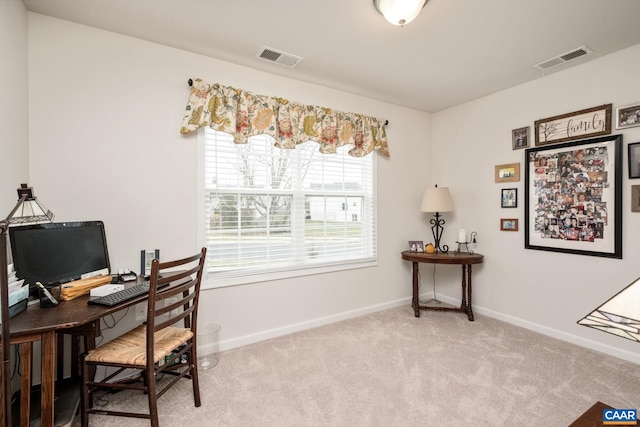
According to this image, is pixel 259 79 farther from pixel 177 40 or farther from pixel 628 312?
pixel 628 312

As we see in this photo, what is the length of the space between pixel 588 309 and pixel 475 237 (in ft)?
3.95

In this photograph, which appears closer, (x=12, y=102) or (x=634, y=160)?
(x=12, y=102)

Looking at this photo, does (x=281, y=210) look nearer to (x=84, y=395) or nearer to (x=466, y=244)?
(x=84, y=395)

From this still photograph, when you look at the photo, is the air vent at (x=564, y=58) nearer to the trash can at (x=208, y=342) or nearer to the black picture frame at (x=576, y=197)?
the black picture frame at (x=576, y=197)

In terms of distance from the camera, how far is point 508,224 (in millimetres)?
3291

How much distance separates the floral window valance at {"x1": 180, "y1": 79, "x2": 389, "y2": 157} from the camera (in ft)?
8.23

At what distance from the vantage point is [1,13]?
165 cm

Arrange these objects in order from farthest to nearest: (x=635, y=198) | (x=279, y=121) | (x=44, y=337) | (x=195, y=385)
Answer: (x=279, y=121), (x=635, y=198), (x=195, y=385), (x=44, y=337)

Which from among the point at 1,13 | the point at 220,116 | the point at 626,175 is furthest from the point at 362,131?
the point at 1,13

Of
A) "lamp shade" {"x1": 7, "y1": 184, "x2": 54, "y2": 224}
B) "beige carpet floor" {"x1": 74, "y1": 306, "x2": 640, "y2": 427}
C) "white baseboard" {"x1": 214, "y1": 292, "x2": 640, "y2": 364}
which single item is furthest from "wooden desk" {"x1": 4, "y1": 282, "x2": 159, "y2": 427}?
"white baseboard" {"x1": 214, "y1": 292, "x2": 640, "y2": 364}

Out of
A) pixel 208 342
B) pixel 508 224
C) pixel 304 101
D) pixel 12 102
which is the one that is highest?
pixel 304 101

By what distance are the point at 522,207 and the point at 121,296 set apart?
3561 mm

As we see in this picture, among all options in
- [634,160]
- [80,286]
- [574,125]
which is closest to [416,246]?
[574,125]

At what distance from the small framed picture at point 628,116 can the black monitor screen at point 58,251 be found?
161 inches
